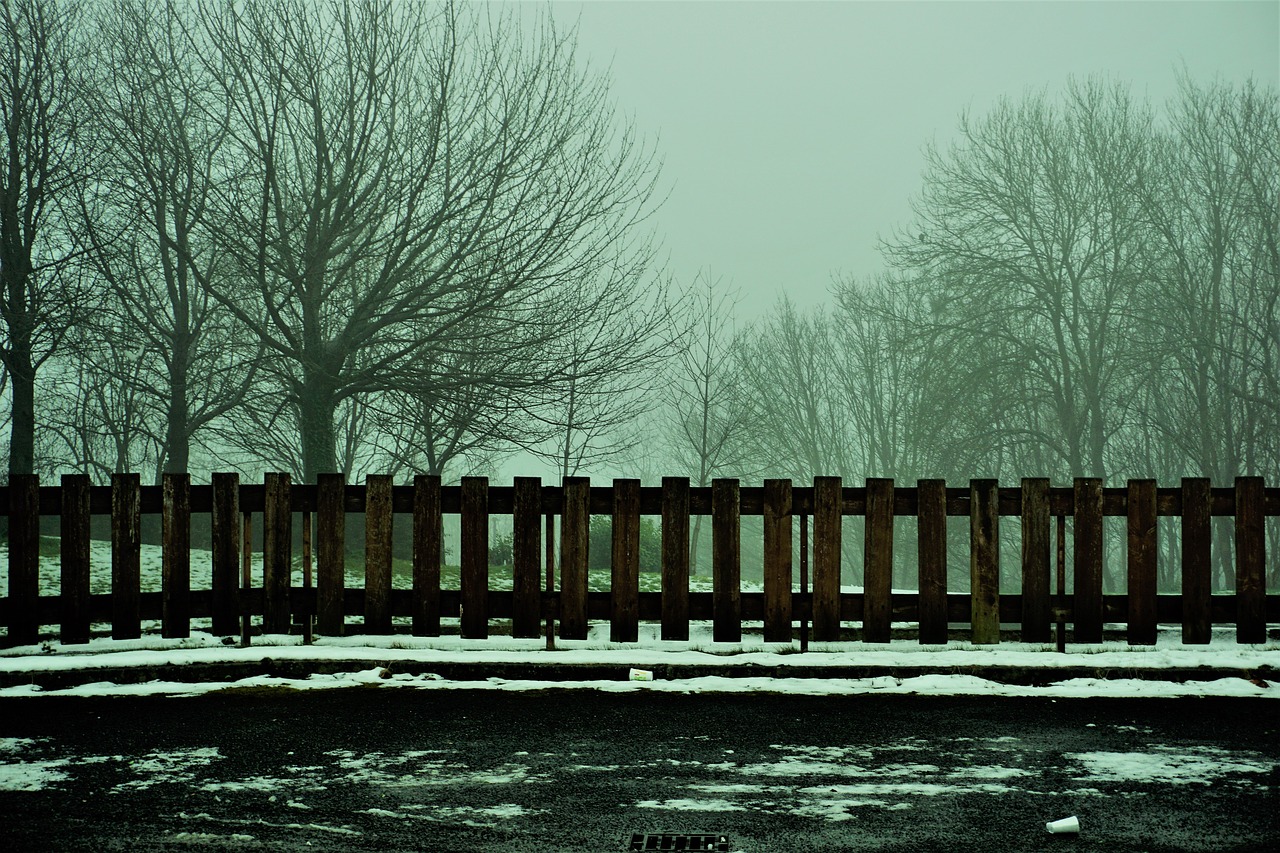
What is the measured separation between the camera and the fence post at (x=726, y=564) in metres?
8.73

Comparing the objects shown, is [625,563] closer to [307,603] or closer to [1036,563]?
[307,603]

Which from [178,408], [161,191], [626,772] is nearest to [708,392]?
[178,408]

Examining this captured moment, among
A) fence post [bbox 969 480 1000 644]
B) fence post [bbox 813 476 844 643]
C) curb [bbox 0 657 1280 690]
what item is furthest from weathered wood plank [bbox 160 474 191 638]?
fence post [bbox 969 480 1000 644]

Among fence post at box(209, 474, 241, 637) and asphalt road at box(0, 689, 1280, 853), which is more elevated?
fence post at box(209, 474, 241, 637)

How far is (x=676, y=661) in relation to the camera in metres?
8.02

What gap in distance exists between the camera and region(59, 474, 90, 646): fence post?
8797 millimetres

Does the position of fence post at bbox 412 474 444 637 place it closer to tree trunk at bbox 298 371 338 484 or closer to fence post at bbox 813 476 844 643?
fence post at bbox 813 476 844 643

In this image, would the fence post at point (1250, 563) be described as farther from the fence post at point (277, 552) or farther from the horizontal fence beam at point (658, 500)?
the fence post at point (277, 552)

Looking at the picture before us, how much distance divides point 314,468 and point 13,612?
6.14 m

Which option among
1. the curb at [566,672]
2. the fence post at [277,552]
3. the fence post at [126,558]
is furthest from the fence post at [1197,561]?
the fence post at [126,558]

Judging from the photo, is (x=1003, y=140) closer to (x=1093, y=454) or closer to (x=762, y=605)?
(x=1093, y=454)

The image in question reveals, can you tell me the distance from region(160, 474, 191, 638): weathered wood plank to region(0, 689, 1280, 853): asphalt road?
1.81 metres

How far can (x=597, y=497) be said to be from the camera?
351 inches

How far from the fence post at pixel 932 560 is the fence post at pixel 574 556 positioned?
2.59 meters
